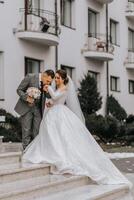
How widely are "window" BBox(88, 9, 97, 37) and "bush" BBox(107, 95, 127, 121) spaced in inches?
140

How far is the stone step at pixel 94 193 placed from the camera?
27.9 feet

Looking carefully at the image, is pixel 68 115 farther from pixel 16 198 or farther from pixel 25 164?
pixel 16 198

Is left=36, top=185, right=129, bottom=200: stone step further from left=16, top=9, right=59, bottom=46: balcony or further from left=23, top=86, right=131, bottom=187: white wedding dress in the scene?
left=16, top=9, right=59, bottom=46: balcony

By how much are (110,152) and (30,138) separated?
26.9 ft

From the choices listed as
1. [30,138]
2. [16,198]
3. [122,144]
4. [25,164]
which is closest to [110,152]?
[122,144]

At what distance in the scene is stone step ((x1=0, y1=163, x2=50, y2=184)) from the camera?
28.3 ft

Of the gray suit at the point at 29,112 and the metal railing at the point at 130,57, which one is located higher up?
the metal railing at the point at 130,57

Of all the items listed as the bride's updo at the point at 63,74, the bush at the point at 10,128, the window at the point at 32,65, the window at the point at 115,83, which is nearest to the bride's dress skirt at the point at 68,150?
the bride's updo at the point at 63,74

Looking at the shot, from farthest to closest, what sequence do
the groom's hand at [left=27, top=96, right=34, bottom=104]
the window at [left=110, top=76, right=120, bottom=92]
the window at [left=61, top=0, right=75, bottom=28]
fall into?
1. the window at [left=110, top=76, right=120, bottom=92]
2. the window at [left=61, top=0, right=75, bottom=28]
3. the groom's hand at [left=27, top=96, right=34, bottom=104]

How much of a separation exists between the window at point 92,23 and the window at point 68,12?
71.4 inches

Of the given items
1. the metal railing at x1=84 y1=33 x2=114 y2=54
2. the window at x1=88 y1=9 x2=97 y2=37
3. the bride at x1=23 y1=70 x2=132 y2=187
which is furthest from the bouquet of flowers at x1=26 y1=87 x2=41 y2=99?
the window at x1=88 y1=9 x2=97 y2=37

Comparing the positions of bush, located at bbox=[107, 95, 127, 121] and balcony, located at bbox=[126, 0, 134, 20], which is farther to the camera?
balcony, located at bbox=[126, 0, 134, 20]

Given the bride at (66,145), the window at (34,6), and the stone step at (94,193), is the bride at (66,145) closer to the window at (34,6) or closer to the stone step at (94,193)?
the stone step at (94,193)

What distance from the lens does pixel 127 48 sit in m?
31.7
